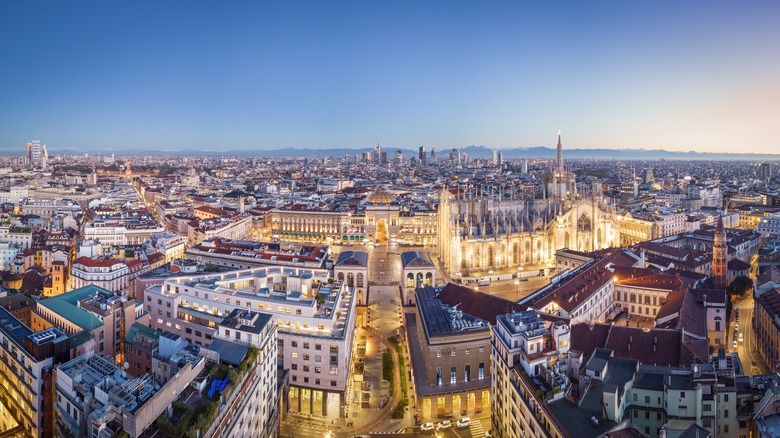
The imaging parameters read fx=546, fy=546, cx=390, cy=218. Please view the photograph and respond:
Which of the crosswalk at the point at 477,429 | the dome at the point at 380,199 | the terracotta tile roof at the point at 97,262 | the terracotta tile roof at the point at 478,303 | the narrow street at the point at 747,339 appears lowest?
the crosswalk at the point at 477,429

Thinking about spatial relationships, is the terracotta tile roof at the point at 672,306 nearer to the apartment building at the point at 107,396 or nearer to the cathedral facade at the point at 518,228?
the cathedral facade at the point at 518,228

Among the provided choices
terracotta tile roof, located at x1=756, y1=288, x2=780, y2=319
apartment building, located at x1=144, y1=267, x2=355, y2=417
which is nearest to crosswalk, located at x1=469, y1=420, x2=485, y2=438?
apartment building, located at x1=144, y1=267, x2=355, y2=417

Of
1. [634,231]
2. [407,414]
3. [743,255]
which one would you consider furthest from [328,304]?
[634,231]

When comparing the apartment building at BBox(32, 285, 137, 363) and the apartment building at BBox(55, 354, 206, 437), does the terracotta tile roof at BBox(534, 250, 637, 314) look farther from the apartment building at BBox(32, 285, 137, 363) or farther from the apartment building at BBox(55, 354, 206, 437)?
the apartment building at BBox(32, 285, 137, 363)

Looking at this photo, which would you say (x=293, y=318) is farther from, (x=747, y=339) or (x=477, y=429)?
(x=747, y=339)

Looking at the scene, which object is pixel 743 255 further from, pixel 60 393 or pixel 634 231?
pixel 60 393

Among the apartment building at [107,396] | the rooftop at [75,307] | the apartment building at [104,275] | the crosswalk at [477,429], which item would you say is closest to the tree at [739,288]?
the crosswalk at [477,429]
